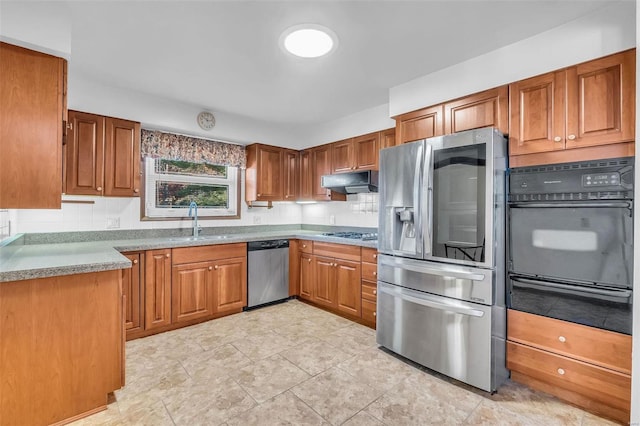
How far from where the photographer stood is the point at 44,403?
1623 mm

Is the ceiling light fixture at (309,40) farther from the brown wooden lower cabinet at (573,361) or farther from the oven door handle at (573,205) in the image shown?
the brown wooden lower cabinet at (573,361)

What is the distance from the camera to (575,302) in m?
1.84

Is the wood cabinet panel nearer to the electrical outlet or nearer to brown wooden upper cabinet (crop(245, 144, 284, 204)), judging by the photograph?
brown wooden upper cabinet (crop(245, 144, 284, 204))

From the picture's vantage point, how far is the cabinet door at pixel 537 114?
1.92 m

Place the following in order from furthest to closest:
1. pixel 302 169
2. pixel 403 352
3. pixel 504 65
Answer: pixel 302 169 → pixel 403 352 → pixel 504 65

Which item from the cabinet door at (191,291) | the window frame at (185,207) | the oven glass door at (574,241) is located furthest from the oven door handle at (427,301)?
the window frame at (185,207)

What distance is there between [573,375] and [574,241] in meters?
0.83

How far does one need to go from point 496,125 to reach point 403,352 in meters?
1.90

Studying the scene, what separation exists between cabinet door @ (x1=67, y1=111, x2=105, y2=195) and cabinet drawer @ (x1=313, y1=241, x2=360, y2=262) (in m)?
2.30

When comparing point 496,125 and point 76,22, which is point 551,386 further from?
point 76,22

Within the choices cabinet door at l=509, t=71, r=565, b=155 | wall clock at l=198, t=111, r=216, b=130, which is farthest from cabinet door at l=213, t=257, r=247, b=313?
cabinet door at l=509, t=71, r=565, b=155

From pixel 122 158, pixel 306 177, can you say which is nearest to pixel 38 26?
pixel 122 158

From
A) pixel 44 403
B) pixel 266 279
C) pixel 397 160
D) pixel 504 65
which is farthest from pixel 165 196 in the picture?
pixel 504 65

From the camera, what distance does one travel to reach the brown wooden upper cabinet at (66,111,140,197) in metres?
2.66
